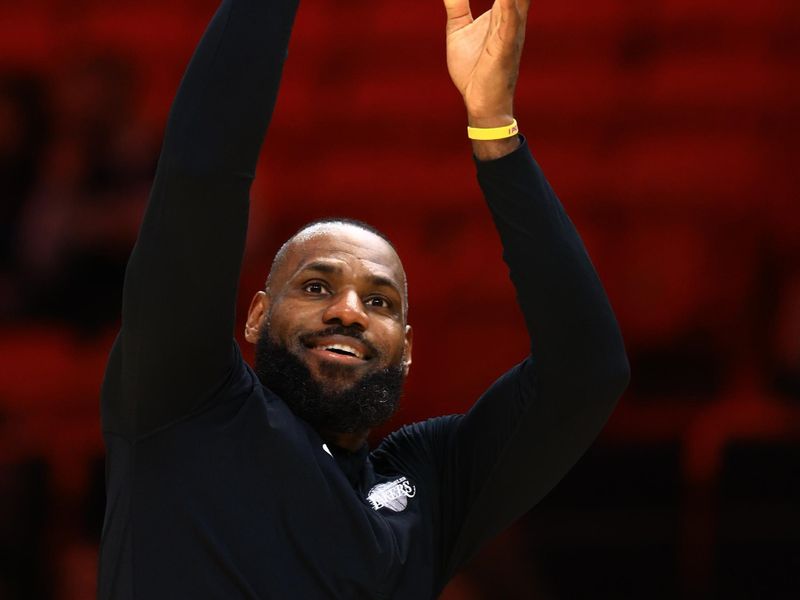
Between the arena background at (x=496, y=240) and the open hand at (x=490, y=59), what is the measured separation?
1.53 meters

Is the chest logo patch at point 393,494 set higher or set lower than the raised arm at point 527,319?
lower

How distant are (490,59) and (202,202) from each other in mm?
425

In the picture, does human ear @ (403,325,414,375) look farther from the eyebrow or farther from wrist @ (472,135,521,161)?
wrist @ (472,135,521,161)

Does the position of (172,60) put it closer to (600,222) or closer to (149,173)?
(149,173)

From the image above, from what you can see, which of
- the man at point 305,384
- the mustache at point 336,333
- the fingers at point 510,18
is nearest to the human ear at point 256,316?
the man at point 305,384

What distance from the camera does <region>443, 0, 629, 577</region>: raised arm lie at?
1479mm

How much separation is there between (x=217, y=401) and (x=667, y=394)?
69.2 inches

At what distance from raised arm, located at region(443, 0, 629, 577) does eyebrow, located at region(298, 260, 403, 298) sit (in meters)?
0.21

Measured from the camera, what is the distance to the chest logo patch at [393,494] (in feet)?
5.12

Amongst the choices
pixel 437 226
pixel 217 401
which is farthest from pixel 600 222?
pixel 217 401

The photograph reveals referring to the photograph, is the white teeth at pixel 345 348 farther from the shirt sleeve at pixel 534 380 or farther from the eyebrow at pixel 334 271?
the shirt sleeve at pixel 534 380

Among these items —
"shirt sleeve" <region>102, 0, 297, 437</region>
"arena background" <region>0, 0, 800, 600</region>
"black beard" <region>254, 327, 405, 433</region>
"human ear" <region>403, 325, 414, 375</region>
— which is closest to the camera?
"shirt sleeve" <region>102, 0, 297, 437</region>

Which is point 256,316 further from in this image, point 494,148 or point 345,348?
point 494,148

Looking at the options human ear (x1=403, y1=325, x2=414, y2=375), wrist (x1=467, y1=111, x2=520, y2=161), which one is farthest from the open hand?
human ear (x1=403, y1=325, x2=414, y2=375)
